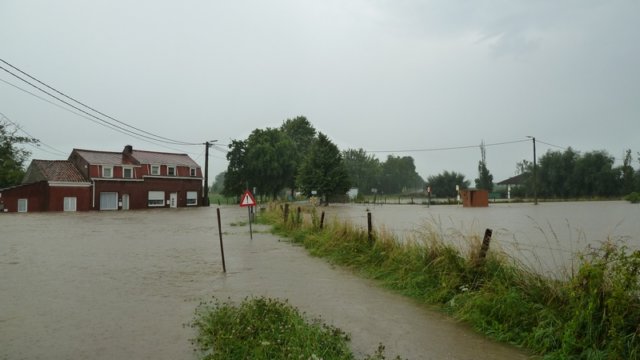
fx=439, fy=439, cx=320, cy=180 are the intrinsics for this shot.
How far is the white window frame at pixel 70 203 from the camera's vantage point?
46500 millimetres

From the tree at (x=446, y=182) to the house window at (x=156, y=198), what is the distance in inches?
1973

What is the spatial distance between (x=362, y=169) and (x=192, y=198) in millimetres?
72347

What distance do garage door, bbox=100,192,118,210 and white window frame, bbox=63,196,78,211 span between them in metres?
2.66

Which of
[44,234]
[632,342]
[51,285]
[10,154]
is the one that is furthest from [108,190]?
[632,342]

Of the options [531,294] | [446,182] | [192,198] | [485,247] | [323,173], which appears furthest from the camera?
[446,182]

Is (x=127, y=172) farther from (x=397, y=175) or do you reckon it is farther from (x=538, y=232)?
(x=397, y=175)

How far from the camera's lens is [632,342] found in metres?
4.65

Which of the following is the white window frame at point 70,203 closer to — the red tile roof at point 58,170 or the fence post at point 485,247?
the red tile roof at point 58,170

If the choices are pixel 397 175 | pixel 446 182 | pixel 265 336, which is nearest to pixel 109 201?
pixel 265 336

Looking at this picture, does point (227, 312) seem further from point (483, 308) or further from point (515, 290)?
point (515, 290)

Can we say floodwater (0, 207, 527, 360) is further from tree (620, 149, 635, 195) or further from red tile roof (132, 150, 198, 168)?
tree (620, 149, 635, 195)

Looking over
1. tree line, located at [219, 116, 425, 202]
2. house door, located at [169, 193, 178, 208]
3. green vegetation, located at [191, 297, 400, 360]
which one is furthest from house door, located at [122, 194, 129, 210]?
green vegetation, located at [191, 297, 400, 360]

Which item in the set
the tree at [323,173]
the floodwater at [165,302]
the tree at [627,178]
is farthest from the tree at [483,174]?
the floodwater at [165,302]

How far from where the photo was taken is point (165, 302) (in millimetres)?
7672
